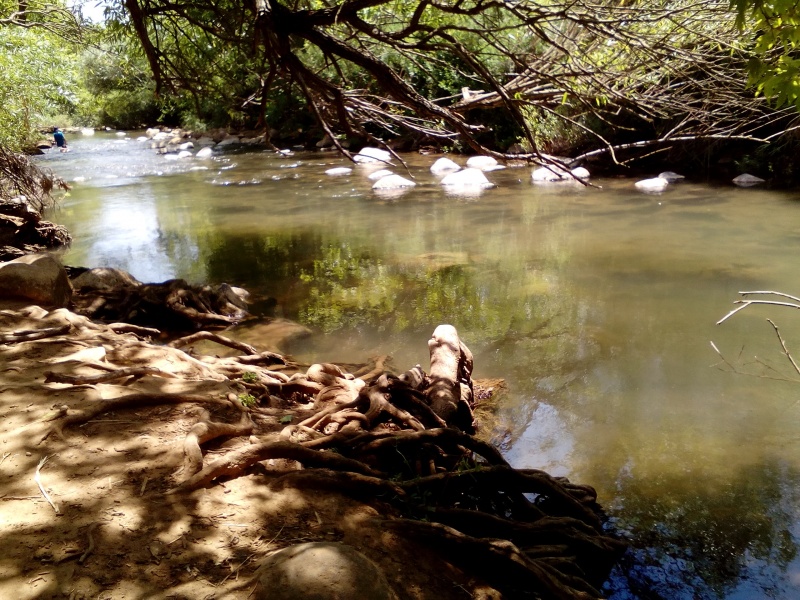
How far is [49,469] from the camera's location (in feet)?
10.4

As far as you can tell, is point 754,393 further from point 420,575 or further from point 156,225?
point 156,225

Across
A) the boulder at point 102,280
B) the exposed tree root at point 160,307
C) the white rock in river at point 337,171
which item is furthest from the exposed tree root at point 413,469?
the white rock in river at point 337,171

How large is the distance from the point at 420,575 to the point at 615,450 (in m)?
2.93

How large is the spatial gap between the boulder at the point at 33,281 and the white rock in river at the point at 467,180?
13.1 meters

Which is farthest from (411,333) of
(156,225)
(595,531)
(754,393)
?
(156,225)

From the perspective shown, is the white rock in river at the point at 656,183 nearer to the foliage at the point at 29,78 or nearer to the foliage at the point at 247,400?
the foliage at the point at 29,78

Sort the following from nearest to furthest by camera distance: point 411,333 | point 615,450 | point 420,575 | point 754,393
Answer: point 420,575 < point 615,450 < point 754,393 < point 411,333

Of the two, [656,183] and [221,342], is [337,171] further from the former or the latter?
A: [221,342]

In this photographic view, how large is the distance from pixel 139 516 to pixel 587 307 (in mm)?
7186

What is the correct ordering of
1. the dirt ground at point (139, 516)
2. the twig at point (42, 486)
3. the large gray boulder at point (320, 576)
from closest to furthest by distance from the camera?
the large gray boulder at point (320, 576) → the dirt ground at point (139, 516) → the twig at point (42, 486)

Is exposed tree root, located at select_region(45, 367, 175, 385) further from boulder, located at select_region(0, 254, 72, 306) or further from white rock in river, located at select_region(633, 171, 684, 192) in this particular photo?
white rock in river, located at select_region(633, 171, 684, 192)

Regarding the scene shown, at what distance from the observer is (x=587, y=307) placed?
29.1ft

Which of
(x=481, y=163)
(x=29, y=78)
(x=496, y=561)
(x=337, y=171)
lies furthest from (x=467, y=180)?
(x=496, y=561)

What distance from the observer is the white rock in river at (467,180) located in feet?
61.6
